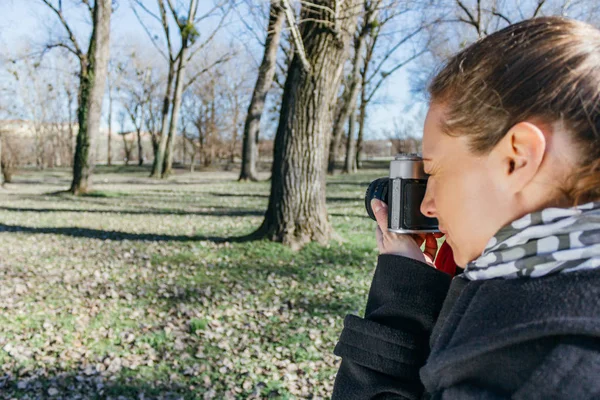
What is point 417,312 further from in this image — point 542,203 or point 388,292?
point 542,203

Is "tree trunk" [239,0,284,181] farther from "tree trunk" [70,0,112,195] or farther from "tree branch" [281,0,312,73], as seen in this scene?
"tree branch" [281,0,312,73]

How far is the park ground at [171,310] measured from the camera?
3539 mm

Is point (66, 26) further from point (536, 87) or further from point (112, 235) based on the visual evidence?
point (536, 87)

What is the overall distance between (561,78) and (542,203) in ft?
0.62

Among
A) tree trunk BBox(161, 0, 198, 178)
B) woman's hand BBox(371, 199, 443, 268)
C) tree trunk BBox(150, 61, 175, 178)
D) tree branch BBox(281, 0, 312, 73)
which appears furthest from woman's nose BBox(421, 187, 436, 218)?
tree trunk BBox(150, 61, 175, 178)

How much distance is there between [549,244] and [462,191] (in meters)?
0.17

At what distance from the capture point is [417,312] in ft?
3.31

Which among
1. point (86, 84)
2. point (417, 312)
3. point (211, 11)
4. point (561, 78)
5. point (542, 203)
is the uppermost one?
point (211, 11)

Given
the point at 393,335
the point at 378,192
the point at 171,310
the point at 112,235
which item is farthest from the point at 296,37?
the point at 393,335

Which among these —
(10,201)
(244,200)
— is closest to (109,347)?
(244,200)

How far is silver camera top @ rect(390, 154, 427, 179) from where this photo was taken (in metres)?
1.12

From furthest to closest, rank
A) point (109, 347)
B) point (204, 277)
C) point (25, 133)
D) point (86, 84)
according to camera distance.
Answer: point (25, 133)
point (86, 84)
point (204, 277)
point (109, 347)

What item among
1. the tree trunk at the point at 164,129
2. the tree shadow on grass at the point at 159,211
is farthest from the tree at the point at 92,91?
the tree trunk at the point at 164,129

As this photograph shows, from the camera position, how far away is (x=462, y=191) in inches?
33.5
